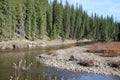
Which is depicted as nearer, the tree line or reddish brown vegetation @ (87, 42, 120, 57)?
reddish brown vegetation @ (87, 42, 120, 57)

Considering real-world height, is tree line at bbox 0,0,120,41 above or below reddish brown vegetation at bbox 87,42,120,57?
above

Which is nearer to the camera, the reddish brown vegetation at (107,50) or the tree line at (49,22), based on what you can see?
the reddish brown vegetation at (107,50)

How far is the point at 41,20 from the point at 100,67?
209 ft

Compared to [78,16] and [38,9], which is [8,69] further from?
[78,16]

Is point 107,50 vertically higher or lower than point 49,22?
lower

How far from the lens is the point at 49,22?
112188 millimetres

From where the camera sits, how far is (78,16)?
144 metres

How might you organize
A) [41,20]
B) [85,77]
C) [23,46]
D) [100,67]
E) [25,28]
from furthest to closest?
[41,20] → [25,28] → [23,46] → [100,67] → [85,77]

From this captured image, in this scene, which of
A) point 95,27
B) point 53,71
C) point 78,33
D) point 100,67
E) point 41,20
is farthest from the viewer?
point 95,27

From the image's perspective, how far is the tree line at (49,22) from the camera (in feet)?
270

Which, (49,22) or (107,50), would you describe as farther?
(49,22)

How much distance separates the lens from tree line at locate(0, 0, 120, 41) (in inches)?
3238

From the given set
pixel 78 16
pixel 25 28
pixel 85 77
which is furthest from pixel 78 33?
pixel 85 77

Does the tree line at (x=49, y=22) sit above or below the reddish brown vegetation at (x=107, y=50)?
above
